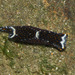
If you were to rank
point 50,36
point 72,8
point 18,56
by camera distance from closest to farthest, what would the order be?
1. point 50,36
2. point 18,56
3. point 72,8

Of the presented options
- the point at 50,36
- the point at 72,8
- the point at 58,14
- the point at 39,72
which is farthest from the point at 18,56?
the point at 72,8

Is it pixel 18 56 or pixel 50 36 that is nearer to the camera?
pixel 50 36

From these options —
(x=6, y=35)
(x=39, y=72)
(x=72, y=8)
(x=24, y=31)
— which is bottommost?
(x=39, y=72)

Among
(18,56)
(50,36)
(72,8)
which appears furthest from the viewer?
(72,8)

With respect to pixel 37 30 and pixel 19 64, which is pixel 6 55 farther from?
pixel 37 30

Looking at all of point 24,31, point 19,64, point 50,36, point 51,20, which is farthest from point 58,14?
point 19,64

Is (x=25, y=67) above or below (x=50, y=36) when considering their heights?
below
